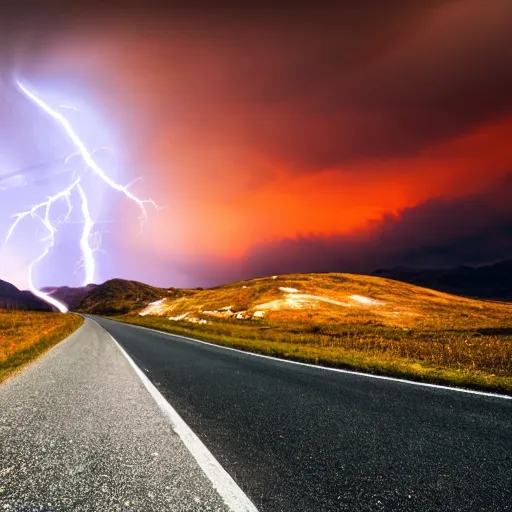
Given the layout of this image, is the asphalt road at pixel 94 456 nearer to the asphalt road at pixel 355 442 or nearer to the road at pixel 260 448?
the road at pixel 260 448

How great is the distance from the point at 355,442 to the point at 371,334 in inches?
919

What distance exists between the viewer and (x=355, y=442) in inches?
171

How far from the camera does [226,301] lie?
229 feet

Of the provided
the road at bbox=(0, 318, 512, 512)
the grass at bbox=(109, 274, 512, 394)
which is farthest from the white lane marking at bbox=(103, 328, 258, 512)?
the grass at bbox=(109, 274, 512, 394)

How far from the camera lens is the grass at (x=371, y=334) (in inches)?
399

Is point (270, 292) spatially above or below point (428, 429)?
above

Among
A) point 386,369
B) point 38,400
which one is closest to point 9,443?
point 38,400

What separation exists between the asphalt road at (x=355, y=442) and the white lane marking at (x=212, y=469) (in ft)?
0.30

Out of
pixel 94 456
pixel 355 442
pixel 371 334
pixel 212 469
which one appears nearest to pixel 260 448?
pixel 212 469

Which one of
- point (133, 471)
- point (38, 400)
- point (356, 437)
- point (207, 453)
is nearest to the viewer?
point (133, 471)

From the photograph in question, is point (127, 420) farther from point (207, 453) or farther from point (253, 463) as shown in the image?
point (253, 463)

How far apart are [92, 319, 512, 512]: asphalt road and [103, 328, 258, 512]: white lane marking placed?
0.09 m

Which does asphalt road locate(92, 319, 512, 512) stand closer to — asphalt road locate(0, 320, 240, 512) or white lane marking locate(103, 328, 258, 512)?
white lane marking locate(103, 328, 258, 512)

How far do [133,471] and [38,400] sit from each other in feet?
15.7
